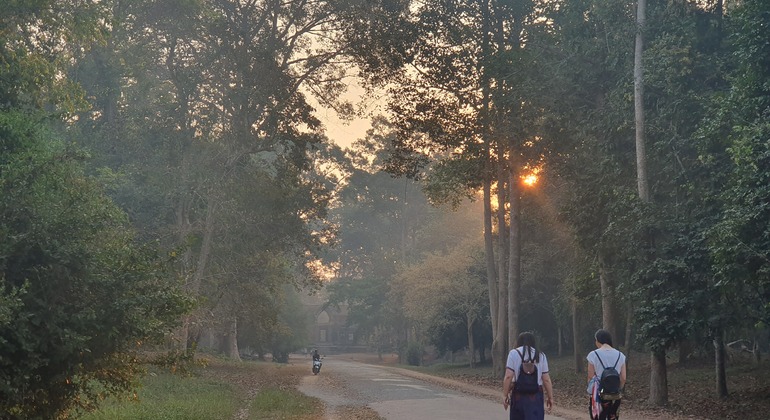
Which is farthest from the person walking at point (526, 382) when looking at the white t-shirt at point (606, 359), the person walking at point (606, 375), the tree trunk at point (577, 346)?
the tree trunk at point (577, 346)

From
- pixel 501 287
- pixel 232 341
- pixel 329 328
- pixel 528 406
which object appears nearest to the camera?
pixel 528 406

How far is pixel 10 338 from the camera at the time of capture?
11.8 metres

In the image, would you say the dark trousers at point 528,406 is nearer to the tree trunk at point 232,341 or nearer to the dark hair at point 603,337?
the dark hair at point 603,337

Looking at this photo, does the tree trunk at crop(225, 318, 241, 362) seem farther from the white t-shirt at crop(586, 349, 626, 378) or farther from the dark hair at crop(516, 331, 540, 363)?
the dark hair at crop(516, 331, 540, 363)

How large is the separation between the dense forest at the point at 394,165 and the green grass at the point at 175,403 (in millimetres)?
1921

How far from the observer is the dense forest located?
13.5m

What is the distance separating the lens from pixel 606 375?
1221 cm

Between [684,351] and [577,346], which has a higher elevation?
[577,346]

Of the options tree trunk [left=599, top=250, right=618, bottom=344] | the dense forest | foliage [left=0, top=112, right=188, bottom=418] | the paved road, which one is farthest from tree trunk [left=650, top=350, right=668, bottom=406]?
foliage [left=0, top=112, right=188, bottom=418]

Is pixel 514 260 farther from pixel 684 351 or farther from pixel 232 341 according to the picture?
pixel 232 341

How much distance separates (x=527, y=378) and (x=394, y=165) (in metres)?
27.2

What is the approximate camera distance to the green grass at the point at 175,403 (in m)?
18.0

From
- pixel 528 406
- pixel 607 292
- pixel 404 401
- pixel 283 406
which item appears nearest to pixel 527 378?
pixel 528 406

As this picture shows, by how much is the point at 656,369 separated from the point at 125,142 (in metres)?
28.8
